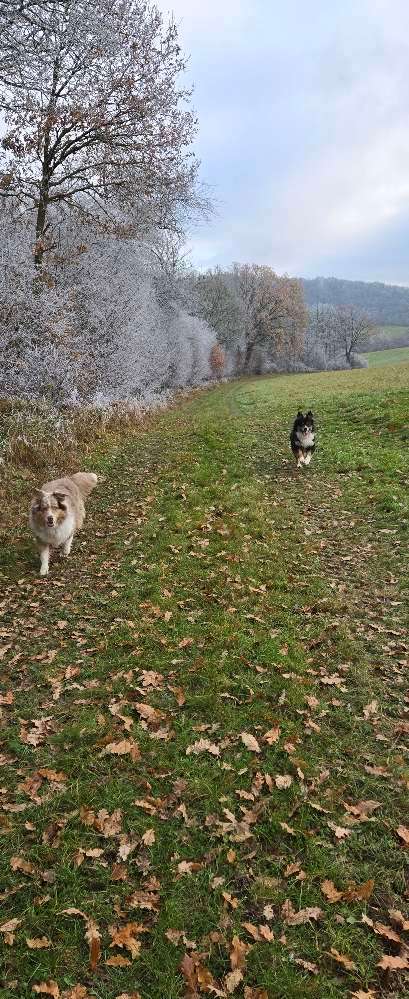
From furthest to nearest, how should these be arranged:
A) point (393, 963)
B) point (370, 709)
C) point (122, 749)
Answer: point (370, 709) < point (122, 749) < point (393, 963)

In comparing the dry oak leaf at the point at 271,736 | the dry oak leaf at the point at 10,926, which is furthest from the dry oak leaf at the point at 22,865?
the dry oak leaf at the point at 271,736

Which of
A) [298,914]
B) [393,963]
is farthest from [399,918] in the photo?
[298,914]

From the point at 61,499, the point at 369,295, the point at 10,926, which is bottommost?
the point at 10,926

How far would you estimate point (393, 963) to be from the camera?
3.60 m

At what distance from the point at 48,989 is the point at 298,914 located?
5.55 feet

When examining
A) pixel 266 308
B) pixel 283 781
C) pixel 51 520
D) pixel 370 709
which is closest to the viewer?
pixel 283 781

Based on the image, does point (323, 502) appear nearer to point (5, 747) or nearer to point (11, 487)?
point (11, 487)

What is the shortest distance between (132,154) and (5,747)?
51.4ft

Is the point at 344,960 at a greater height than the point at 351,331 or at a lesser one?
lesser

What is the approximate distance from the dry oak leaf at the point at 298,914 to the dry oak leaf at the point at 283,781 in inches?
41.0

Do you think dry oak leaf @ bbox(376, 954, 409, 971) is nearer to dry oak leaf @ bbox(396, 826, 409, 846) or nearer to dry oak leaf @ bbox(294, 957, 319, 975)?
dry oak leaf @ bbox(294, 957, 319, 975)

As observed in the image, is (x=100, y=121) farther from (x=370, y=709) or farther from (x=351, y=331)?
(x=351, y=331)

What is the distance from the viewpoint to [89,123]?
1433 cm

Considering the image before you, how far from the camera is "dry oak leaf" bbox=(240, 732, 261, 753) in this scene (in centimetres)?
541
